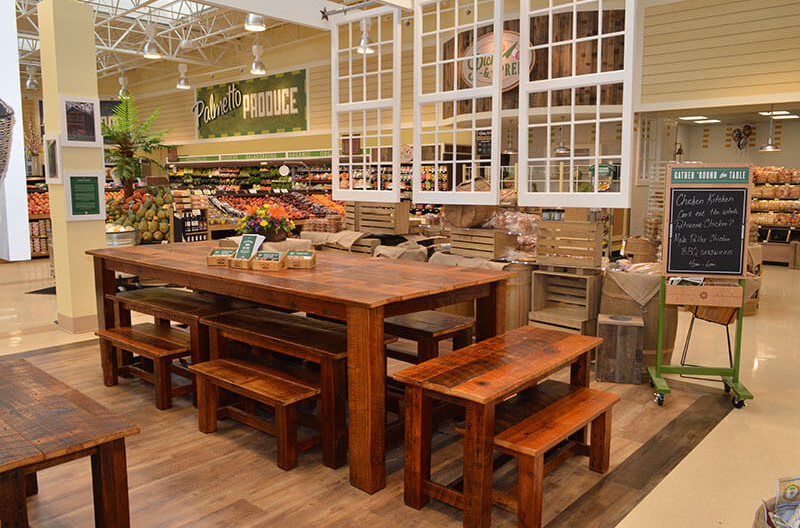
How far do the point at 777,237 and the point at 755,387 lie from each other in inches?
343

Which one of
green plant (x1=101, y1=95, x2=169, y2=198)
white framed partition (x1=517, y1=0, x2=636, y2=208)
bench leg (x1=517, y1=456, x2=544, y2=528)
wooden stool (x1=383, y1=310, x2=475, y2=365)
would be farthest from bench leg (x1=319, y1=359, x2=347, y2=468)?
green plant (x1=101, y1=95, x2=169, y2=198)

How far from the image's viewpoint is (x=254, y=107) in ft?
62.3

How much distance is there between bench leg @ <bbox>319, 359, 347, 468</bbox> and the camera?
308 centimetres

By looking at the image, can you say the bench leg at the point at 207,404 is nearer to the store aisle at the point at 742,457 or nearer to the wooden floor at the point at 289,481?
the wooden floor at the point at 289,481

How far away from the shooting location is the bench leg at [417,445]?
2645 millimetres

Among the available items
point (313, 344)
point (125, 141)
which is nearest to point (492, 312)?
point (313, 344)

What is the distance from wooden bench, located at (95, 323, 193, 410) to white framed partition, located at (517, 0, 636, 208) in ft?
9.63

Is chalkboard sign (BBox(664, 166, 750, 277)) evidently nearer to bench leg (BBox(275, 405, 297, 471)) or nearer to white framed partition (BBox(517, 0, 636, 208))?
white framed partition (BBox(517, 0, 636, 208))

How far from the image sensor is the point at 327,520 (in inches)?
103

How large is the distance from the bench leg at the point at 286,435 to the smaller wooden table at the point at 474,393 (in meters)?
0.67

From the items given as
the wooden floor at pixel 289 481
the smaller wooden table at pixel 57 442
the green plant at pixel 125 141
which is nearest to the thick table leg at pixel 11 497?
the smaller wooden table at pixel 57 442

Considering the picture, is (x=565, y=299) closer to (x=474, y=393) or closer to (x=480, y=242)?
(x=480, y=242)

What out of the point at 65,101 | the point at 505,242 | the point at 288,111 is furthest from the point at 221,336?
the point at 288,111

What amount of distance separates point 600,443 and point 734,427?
1.21 meters
